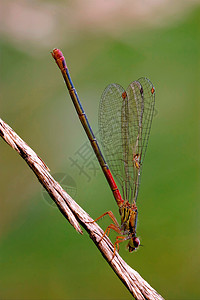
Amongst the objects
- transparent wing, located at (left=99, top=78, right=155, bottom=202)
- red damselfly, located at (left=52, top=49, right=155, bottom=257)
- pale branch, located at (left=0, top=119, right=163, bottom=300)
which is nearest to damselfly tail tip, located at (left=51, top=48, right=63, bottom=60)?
red damselfly, located at (left=52, top=49, right=155, bottom=257)

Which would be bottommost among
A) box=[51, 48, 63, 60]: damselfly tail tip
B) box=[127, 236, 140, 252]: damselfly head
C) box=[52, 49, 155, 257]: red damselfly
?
box=[127, 236, 140, 252]: damselfly head

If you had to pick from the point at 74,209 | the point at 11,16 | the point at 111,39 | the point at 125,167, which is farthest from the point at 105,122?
the point at 11,16

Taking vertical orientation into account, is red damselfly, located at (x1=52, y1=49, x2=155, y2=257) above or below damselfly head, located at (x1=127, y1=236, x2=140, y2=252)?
above

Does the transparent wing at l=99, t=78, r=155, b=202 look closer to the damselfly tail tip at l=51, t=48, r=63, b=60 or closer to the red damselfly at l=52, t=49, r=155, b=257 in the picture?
the red damselfly at l=52, t=49, r=155, b=257

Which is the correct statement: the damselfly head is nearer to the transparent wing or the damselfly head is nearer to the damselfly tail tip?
the transparent wing

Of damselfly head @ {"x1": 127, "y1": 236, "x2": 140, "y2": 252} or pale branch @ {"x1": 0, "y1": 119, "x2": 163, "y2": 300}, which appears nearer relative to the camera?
pale branch @ {"x1": 0, "y1": 119, "x2": 163, "y2": 300}

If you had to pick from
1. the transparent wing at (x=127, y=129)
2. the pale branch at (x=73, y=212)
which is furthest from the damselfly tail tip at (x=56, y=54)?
the pale branch at (x=73, y=212)

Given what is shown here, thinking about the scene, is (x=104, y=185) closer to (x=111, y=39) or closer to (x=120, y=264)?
(x=111, y=39)

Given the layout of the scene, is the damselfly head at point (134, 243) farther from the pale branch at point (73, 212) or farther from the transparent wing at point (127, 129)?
the pale branch at point (73, 212)
